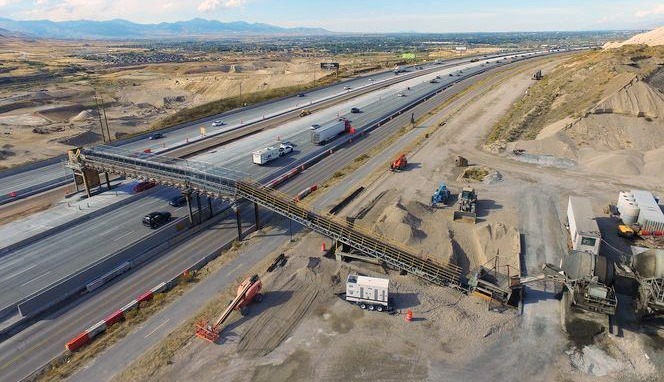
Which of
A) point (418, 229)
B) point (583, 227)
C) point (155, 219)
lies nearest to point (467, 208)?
point (418, 229)

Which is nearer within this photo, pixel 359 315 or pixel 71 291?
pixel 359 315

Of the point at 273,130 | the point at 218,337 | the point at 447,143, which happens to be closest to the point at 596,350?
the point at 218,337

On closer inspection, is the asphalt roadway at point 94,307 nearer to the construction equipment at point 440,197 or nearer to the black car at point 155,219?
the black car at point 155,219

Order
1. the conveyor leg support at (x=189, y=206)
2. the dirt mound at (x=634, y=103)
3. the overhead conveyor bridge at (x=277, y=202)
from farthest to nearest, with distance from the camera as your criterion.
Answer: the dirt mound at (x=634, y=103) < the conveyor leg support at (x=189, y=206) < the overhead conveyor bridge at (x=277, y=202)

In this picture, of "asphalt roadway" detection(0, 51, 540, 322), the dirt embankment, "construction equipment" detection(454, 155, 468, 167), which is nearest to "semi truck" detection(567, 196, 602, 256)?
"construction equipment" detection(454, 155, 468, 167)

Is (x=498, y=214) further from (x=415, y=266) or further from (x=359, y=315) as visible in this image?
(x=359, y=315)

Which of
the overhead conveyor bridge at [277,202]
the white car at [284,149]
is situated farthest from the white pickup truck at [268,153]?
the overhead conveyor bridge at [277,202]

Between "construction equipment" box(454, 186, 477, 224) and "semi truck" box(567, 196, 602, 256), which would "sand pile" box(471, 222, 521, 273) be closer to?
"construction equipment" box(454, 186, 477, 224)
